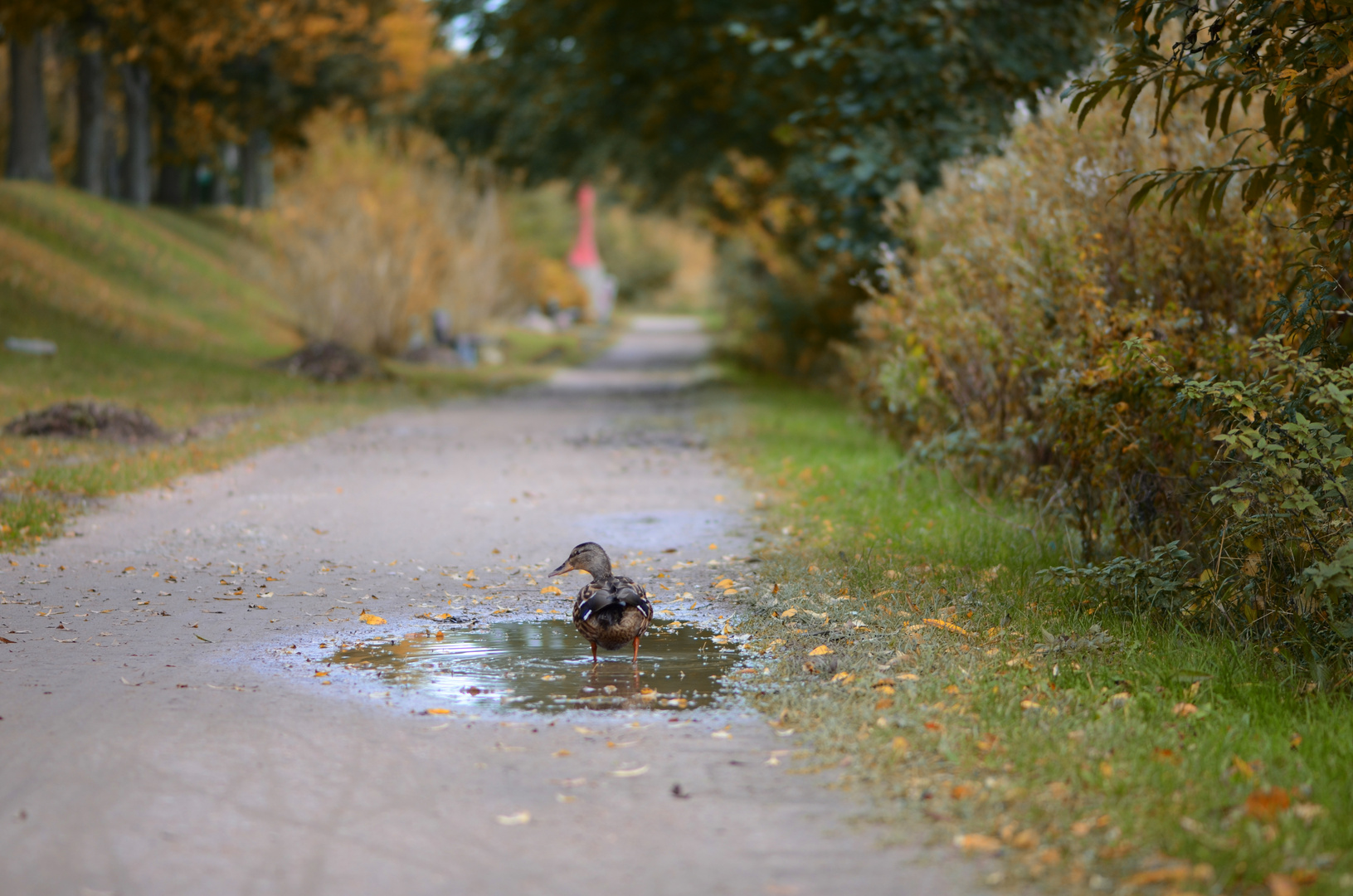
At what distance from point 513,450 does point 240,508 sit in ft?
15.8

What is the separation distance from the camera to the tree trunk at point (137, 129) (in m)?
36.9

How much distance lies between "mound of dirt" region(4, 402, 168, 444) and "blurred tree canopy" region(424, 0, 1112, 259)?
7.76 m

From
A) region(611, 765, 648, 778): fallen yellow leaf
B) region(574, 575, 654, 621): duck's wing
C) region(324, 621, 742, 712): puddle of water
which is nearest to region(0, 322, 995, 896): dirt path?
region(611, 765, 648, 778): fallen yellow leaf

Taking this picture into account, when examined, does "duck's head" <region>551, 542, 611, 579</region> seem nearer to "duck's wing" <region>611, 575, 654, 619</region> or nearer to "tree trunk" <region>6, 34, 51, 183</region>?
"duck's wing" <region>611, 575, 654, 619</region>

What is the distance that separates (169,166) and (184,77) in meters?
7.82

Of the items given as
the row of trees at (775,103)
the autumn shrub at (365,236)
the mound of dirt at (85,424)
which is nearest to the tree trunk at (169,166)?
the autumn shrub at (365,236)

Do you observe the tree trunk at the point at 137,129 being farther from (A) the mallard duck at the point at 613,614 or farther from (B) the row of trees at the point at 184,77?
(A) the mallard duck at the point at 613,614

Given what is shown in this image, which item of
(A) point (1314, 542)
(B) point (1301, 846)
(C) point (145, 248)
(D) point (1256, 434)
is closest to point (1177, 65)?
(D) point (1256, 434)

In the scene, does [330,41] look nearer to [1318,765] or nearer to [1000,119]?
[1000,119]

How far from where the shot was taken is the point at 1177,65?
6.14 meters

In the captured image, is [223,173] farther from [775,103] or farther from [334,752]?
[334,752]

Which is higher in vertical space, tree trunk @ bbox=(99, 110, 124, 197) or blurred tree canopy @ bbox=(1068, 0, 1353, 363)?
tree trunk @ bbox=(99, 110, 124, 197)

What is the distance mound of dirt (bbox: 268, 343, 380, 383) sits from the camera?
2297 cm

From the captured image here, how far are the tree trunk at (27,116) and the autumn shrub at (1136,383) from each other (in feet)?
81.0
